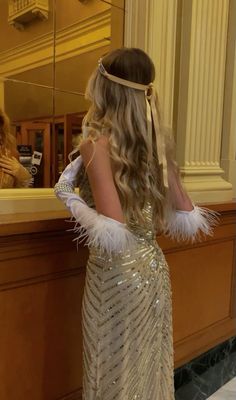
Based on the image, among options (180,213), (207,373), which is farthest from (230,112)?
(207,373)

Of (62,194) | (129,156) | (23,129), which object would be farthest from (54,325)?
(23,129)

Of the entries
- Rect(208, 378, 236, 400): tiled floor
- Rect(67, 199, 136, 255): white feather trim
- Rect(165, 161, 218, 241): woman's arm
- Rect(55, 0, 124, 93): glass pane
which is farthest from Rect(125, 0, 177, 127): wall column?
Rect(208, 378, 236, 400): tiled floor

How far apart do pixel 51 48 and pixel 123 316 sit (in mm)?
2479

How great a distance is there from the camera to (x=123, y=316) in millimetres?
1446

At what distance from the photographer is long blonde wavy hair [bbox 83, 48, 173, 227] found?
53.9 inches

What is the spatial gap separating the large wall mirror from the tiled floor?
1.72 m

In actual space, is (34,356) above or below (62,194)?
below

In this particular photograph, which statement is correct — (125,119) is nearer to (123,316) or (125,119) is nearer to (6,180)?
(123,316)

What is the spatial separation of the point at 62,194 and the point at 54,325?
62cm

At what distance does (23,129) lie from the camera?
9.75ft

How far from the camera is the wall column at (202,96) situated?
2543 millimetres

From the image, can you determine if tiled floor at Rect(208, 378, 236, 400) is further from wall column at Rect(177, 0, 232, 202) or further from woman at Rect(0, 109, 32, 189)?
woman at Rect(0, 109, 32, 189)

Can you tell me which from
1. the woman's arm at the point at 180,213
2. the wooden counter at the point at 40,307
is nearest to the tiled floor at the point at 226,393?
the wooden counter at the point at 40,307

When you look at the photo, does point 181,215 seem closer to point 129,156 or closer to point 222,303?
point 129,156
